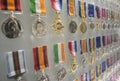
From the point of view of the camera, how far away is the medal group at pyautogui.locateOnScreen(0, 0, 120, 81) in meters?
1.50

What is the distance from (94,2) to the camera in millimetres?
3168

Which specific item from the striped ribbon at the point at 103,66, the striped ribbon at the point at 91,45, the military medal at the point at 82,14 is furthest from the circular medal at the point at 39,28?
the striped ribbon at the point at 103,66

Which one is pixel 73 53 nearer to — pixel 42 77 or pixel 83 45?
pixel 83 45

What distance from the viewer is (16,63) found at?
1.50 metres

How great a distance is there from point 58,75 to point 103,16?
1941mm

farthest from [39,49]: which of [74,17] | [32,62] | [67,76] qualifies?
[74,17]

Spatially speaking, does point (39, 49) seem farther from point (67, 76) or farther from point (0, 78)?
point (67, 76)

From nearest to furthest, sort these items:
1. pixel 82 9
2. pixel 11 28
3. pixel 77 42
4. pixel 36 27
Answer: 1. pixel 11 28
2. pixel 36 27
3. pixel 77 42
4. pixel 82 9

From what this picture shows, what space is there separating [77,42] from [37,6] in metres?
0.97

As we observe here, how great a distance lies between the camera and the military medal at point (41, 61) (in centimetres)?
173

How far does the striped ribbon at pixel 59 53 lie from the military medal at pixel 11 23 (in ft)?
1.92

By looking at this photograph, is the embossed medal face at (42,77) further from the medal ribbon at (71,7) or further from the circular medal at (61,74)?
the medal ribbon at (71,7)

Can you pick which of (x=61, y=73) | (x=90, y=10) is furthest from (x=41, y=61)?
(x=90, y=10)

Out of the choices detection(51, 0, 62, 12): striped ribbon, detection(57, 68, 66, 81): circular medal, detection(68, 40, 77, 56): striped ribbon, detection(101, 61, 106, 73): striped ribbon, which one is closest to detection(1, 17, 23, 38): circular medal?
detection(51, 0, 62, 12): striped ribbon
